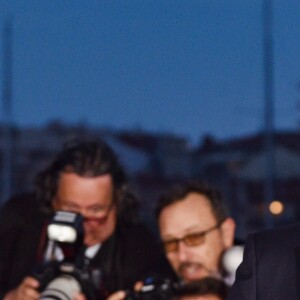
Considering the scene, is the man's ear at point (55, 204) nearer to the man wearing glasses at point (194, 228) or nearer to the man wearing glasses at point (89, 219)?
the man wearing glasses at point (89, 219)

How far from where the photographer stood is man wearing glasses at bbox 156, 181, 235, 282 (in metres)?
3.96

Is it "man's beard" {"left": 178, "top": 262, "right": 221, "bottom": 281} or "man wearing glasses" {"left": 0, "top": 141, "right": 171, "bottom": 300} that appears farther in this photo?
"man wearing glasses" {"left": 0, "top": 141, "right": 171, "bottom": 300}

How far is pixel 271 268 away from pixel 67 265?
1502 millimetres

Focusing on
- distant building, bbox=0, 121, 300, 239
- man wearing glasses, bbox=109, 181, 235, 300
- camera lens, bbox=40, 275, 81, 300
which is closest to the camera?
camera lens, bbox=40, 275, 81, 300

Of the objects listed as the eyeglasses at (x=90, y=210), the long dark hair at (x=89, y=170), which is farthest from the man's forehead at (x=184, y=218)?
the long dark hair at (x=89, y=170)

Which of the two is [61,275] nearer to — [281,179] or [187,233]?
[187,233]

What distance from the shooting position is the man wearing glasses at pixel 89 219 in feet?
14.0

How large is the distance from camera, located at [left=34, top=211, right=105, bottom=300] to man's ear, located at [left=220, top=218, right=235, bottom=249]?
1.60ft

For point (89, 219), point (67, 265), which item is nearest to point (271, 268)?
point (67, 265)

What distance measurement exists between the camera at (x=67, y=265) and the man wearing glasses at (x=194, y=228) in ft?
0.99

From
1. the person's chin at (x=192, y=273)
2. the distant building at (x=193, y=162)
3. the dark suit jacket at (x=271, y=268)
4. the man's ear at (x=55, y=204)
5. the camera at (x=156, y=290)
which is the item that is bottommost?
the camera at (x=156, y=290)

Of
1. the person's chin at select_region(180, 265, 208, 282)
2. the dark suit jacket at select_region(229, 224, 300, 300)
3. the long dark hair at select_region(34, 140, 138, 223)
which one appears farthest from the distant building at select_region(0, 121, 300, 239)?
the dark suit jacket at select_region(229, 224, 300, 300)

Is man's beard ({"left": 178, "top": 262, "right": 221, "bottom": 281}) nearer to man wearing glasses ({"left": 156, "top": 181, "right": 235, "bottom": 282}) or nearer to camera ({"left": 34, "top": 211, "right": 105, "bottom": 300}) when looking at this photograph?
man wearing glasses ({"left": 156, "top": 181, "right": 235, "bottom": 282})

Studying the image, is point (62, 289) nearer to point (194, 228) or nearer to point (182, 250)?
point (182, 250)
